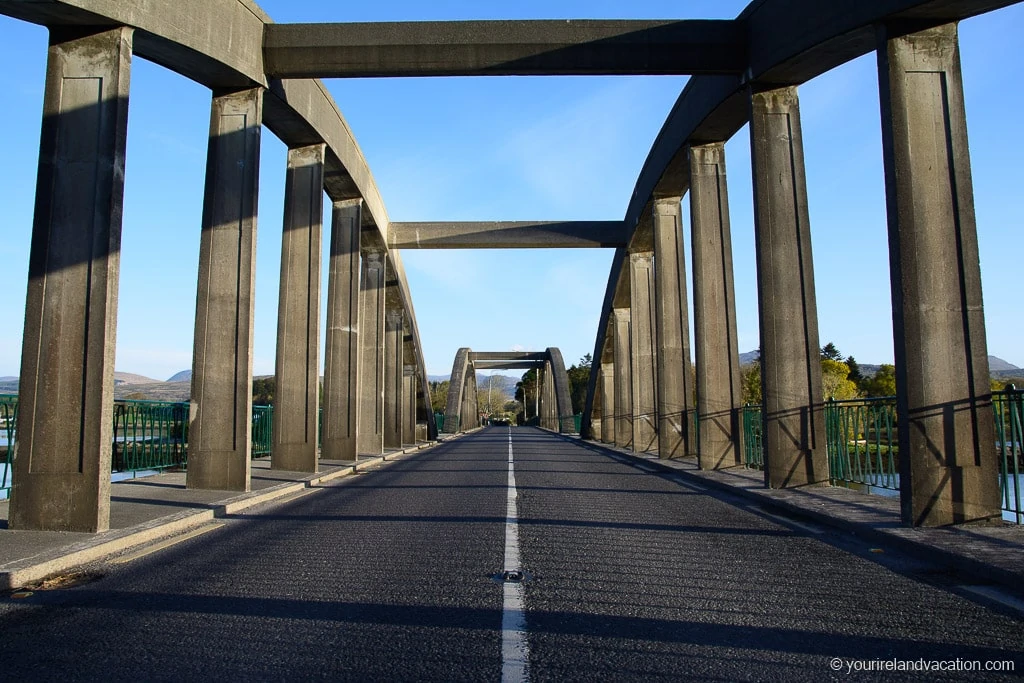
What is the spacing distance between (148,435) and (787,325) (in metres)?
9.95

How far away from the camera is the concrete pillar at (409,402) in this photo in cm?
3047

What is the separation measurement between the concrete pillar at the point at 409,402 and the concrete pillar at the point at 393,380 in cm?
288

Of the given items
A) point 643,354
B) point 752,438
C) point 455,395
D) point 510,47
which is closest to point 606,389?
point 643,354

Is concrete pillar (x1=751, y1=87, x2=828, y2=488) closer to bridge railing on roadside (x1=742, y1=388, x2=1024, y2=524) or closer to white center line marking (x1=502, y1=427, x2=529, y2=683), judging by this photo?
bridge railing on roadside (x1=742, y1=388, x2=1024, y2=524)

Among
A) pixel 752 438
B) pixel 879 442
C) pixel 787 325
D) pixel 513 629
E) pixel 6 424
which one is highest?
pixel 787 325

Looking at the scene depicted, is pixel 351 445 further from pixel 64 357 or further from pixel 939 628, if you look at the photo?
pixel 939 628

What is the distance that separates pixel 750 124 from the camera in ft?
36.9

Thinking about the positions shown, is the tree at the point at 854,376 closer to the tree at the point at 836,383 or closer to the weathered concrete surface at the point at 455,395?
the tree at the point at 836,383

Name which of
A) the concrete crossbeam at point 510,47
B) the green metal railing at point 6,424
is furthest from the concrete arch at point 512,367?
the green metal railing at point 6,424

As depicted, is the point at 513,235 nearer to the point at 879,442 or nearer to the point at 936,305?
the point at 879,442

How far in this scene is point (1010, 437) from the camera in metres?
6.89

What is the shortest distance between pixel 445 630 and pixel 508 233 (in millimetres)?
20353

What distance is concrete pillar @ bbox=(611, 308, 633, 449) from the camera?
27.4 m

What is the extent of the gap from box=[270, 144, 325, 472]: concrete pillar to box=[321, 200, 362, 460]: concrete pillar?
333 cm
